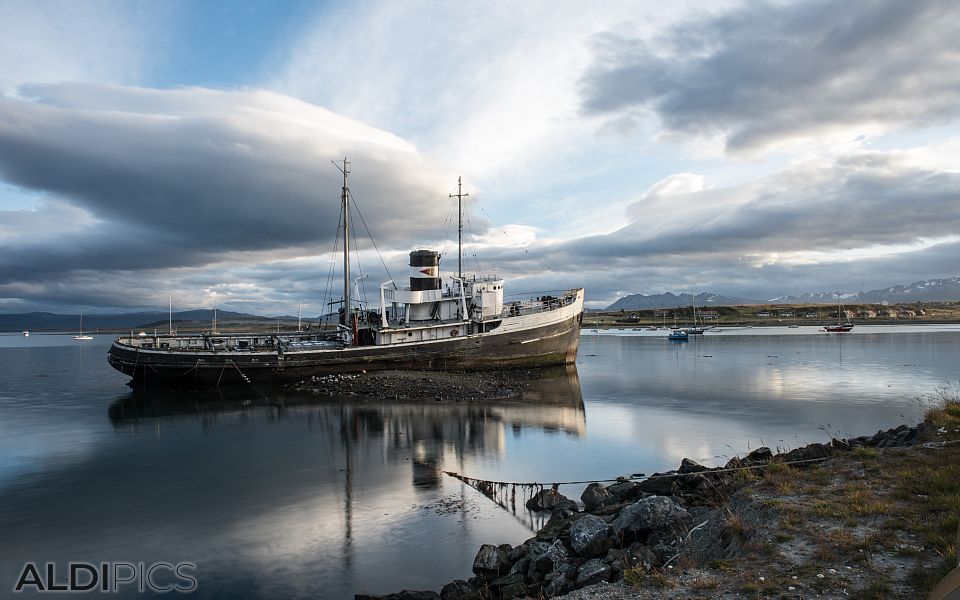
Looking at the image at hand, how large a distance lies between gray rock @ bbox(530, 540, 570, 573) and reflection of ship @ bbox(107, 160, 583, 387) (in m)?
26.7

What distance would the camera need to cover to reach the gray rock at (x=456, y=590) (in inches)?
324

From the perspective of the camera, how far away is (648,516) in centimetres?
935

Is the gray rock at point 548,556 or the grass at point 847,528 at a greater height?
the grass at point 847,528

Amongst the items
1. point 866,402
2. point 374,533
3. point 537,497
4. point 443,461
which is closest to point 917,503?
point 537,497

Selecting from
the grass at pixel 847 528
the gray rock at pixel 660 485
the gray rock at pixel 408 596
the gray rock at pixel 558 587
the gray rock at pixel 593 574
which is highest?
the grass at pixel 847 528

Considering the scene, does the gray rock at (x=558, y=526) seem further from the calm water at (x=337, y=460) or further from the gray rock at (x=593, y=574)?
the gray rock at (x=593, y=574)

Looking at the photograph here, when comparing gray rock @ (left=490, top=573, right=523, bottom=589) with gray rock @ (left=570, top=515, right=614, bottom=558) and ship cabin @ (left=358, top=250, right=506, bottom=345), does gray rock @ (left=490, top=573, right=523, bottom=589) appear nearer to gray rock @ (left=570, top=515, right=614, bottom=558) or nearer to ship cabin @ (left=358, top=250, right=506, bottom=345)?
gray rock @ (left=570, top=515, right=614, bottom=558)

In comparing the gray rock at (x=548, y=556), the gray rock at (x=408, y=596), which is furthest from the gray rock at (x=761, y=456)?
the gray rock at (x=408, y=596)

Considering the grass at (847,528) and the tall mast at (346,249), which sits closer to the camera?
the grass at (847,528)

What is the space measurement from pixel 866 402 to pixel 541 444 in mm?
18869

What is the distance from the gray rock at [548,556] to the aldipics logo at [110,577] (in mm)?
5857

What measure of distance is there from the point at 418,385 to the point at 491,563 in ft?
74.8

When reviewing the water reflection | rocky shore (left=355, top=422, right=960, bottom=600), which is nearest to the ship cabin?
the water reflection

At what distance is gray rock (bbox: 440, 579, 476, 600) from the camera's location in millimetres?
8234
